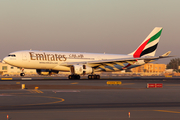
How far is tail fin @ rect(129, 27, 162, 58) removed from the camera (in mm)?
69062

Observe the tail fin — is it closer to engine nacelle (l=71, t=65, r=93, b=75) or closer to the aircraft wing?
the aircraft wing

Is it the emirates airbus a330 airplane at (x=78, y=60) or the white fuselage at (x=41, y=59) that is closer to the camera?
the white fuselage at (x=41, y=59)

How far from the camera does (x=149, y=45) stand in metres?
69.4

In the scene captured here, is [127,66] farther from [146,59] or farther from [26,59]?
[26,59]

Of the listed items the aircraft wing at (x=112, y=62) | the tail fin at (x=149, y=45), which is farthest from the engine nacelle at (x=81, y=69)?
the tail fin at (x=149, y=45)

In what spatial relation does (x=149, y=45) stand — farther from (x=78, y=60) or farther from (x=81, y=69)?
(x=81, y=69)

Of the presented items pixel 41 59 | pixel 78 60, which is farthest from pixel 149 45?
pixel 41 59

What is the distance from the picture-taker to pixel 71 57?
6125 cm

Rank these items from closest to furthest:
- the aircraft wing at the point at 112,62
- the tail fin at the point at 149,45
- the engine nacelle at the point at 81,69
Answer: the engine nacelle at the point at 81,69
the aircraft wing at the point at 112,62
the tail fin at the point at 149,45

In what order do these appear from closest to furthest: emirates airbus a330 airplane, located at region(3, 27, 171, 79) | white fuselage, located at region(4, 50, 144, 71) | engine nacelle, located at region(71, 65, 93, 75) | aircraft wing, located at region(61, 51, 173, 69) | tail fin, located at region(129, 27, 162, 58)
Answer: white fuselage, located at region(4, 50, 144, 71), emirates airbus a330 airplane, located at region(3, 27, 171, 79), engine nacelle, located at region(71, 65, 93, 75), aircraft wing, located at region(61, 51, 173, 69), tail fin, located at region(129, 27, 162, 58)

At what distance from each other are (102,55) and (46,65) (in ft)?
47.5

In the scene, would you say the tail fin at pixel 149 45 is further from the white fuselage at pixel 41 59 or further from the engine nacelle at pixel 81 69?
the white fuselage at pixel 41 59

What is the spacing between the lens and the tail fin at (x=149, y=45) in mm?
69062

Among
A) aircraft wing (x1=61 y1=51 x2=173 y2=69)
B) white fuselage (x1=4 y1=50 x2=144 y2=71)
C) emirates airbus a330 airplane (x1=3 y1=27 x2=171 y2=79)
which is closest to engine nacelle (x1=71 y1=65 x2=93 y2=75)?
emirates airbus a330 airplane (x1=3 y1=27 x2=171 y2=79)
